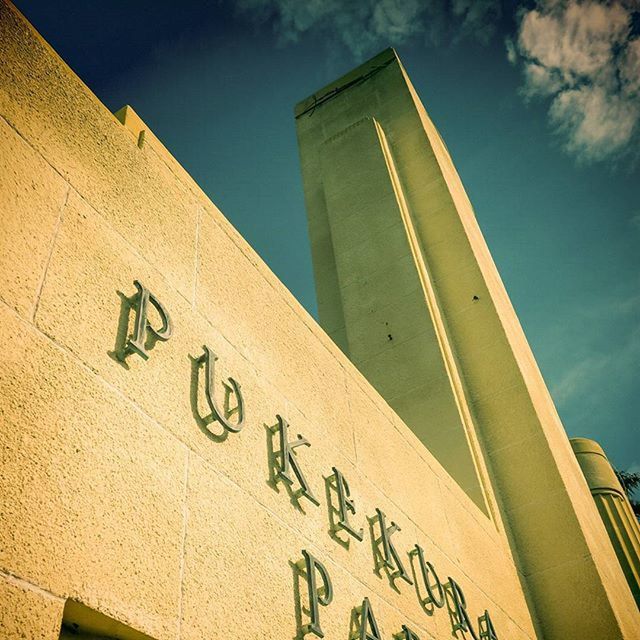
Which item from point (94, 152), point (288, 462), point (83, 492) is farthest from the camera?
point (288, 462)

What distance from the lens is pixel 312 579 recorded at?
129 inches

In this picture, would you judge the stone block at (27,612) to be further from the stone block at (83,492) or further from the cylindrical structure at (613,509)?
the cylindrical structure at (613,509)

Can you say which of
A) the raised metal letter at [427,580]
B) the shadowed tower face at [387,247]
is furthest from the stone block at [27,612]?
the shadowed tower face at [387,247]

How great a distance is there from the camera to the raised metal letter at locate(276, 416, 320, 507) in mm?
3465

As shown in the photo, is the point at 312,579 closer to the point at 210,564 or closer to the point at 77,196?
the point at 210,564

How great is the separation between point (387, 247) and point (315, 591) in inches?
279

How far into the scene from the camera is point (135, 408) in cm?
261

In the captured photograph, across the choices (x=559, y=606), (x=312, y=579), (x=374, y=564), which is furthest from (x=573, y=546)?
(x=312, y=579)

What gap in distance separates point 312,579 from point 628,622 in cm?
556

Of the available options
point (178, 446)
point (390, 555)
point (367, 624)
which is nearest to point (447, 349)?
point (390, 555)

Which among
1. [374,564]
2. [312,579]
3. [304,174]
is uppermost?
[304,174]

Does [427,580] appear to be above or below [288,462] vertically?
below

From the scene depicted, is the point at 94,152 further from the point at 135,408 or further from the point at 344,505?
the point at 344,505

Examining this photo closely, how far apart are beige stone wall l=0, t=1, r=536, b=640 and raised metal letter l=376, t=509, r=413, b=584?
0.10 meters
